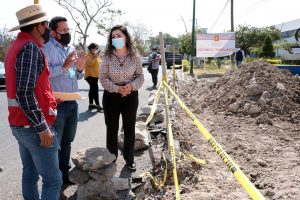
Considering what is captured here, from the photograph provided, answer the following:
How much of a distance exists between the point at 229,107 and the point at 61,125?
6.35 meters

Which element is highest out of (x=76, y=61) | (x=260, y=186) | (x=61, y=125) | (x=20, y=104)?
(x=76, y=61)

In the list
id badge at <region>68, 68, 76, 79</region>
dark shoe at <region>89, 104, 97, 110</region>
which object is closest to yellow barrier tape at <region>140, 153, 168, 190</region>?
id badge at <region>68, 68, 76, 79</region>

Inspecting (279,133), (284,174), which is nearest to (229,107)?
(279,133)

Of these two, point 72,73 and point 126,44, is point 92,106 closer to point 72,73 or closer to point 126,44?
point 126,44

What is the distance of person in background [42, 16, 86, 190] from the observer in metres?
3.74

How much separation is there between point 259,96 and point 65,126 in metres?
6.65

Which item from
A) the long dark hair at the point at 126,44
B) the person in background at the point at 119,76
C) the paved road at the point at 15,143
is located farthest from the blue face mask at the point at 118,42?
the paved road at the point at 15,143

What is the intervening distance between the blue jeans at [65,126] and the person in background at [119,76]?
47 cm

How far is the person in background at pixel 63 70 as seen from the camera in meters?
3.74

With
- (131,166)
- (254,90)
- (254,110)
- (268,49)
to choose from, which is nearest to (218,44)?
(254,90)

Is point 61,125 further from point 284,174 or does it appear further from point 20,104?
point 284,174

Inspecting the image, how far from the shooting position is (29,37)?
2729 millimetres

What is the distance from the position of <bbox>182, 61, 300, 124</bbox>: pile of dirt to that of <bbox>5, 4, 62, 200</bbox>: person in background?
6145 mm

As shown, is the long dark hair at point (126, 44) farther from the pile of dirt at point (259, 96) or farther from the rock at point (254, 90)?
the rock at point (254, 90)
